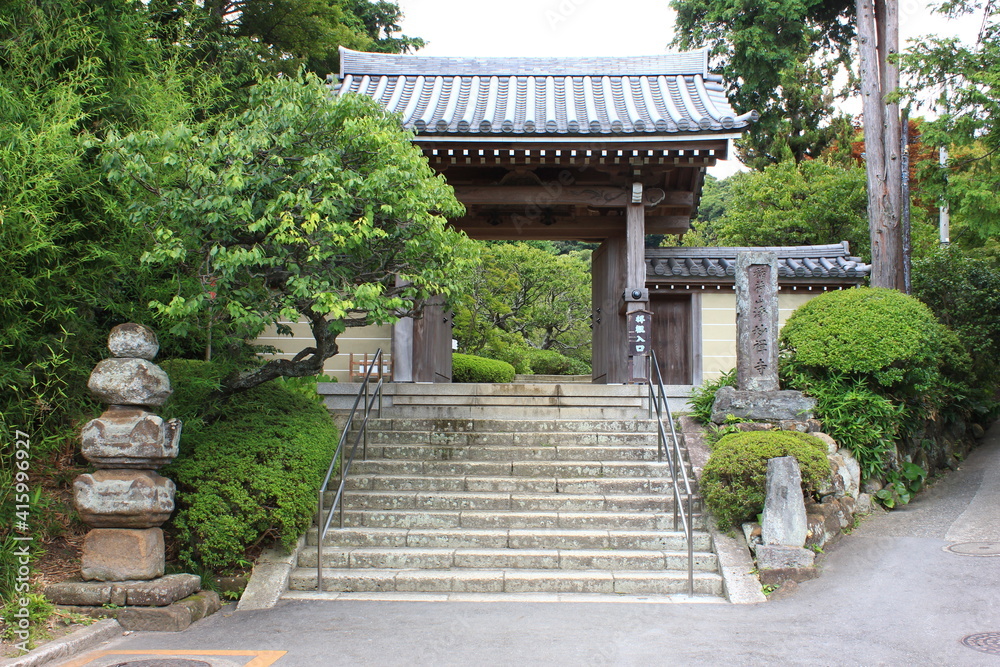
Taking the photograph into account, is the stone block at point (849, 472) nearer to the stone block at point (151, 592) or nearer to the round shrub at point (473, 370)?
the stone block at point (151, 592)

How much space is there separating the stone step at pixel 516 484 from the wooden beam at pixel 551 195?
4582 millimetres

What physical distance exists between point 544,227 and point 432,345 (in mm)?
3020

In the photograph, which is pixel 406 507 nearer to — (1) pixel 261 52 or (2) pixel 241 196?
(2) pixel 241 196

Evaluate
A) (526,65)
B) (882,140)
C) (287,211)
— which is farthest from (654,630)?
(526,65)

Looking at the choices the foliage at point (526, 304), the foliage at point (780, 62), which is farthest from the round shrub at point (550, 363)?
the foliage at point (780, 62)

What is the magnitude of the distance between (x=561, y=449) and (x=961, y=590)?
12.6 feet

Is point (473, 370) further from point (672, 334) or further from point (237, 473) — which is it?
point (237, 473)

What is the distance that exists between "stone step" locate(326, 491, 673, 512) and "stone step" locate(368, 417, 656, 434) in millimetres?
1236

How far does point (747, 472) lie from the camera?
21.3ft

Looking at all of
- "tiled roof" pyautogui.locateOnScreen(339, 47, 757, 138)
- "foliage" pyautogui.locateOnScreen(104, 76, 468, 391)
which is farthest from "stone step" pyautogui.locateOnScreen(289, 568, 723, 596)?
"tiled roof" pyautogui.locateOnScreen(339, 47, 757, 138)

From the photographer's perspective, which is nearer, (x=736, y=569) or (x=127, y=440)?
(x=127, y=440)

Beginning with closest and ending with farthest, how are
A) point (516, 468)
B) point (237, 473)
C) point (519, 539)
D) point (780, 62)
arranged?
point (237, 473) < point (519, 539) < point (516, 468) < point (780, 62)

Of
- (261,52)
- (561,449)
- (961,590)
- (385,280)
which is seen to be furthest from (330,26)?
(961,590)

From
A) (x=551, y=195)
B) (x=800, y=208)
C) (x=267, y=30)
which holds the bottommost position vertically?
(x=551, y=195)
